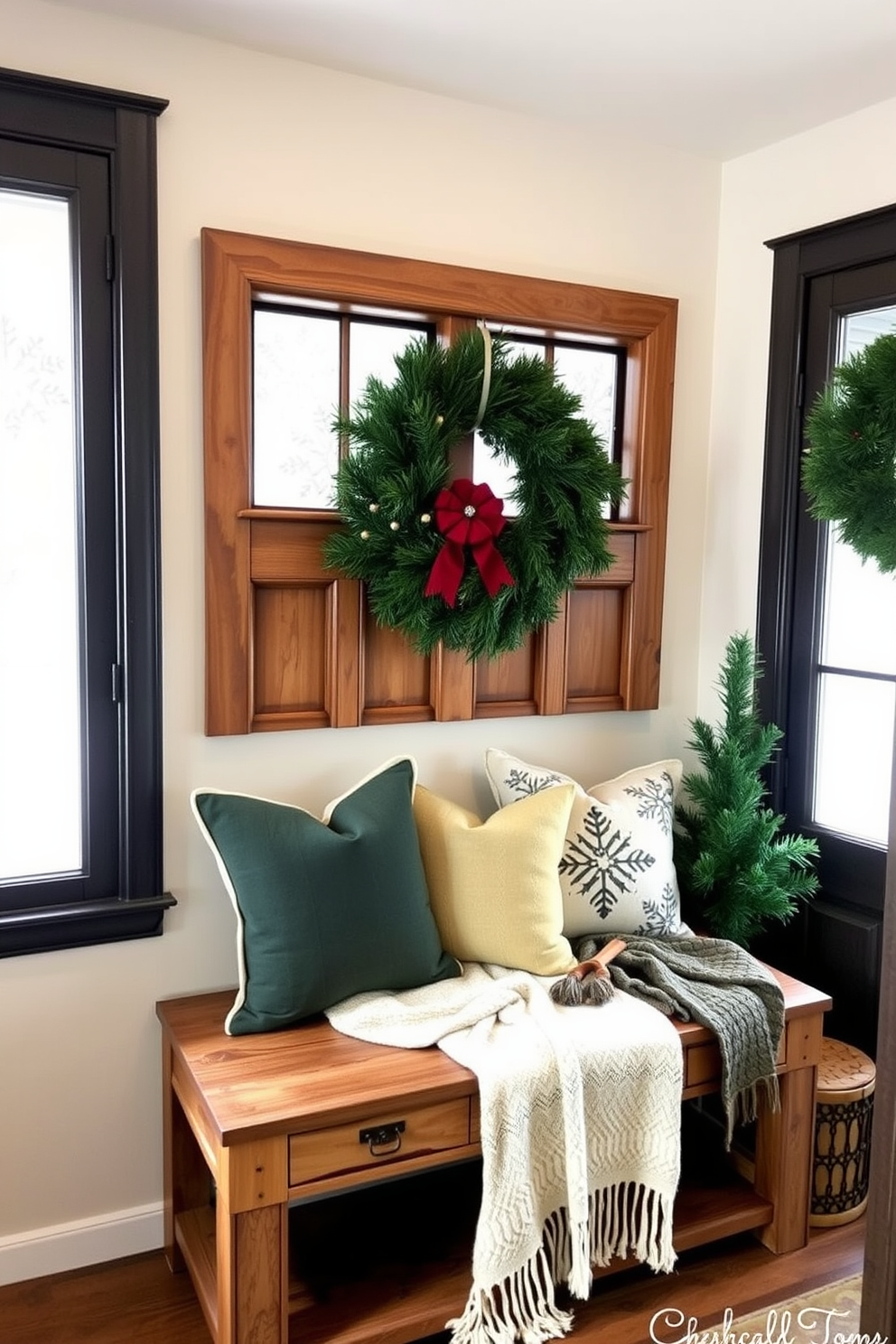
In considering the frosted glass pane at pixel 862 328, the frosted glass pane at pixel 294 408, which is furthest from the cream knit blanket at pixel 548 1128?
the frosted glass pane at pixel 862 328

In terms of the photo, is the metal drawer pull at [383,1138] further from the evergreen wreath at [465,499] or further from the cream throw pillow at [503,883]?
the evergreen wreath at [465,499]

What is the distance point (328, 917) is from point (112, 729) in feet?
1.98

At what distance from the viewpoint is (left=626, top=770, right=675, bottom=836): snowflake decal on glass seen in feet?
8.59

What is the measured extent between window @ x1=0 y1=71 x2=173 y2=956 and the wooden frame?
0.15 m

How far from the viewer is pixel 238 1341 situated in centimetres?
186

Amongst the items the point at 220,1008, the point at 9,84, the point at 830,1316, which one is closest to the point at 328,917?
the point at 220,1008

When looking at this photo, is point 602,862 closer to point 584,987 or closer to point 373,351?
point 584,987

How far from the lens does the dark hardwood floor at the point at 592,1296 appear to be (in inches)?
83.0

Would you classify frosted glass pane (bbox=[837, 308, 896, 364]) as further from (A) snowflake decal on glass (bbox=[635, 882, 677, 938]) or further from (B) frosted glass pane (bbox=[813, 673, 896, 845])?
(A) snowflake decal on glass (bbox=[635, 882, 677, 938])

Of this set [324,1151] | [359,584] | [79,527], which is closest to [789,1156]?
[324,1151]

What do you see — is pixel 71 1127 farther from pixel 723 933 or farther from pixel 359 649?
pixel 723 933

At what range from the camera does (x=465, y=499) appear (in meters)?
2.40

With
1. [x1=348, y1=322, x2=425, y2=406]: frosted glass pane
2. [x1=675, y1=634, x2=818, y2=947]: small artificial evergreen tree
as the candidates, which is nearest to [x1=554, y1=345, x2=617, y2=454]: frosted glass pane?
[x1=348, y1=322, x2=425, y2=406]: frosted glass pane

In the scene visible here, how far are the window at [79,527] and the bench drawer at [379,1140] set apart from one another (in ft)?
2.13
